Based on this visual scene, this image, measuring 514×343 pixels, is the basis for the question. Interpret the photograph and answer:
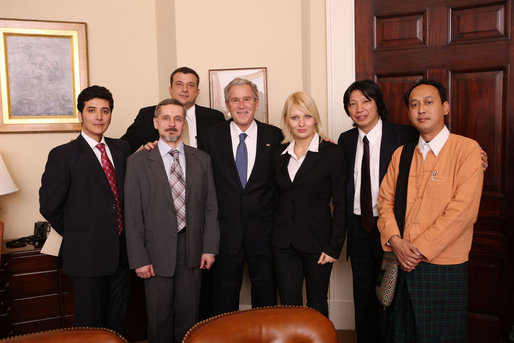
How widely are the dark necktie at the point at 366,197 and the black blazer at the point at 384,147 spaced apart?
0.26 feet

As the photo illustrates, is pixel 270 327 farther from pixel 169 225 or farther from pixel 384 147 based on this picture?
pixel 384 147

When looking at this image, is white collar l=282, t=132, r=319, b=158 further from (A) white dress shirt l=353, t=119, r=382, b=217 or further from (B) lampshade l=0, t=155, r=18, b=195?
(B) lampshade l=0, t=155, r=18, b=195

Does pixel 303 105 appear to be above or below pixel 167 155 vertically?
above

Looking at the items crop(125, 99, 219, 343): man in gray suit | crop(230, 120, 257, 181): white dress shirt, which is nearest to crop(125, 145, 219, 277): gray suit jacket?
crop(125, 99, 219, 343): man in gray suit

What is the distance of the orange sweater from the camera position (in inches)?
74.4

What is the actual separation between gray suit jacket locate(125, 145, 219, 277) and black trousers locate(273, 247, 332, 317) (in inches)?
20.0

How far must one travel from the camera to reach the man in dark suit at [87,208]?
2.10 metres

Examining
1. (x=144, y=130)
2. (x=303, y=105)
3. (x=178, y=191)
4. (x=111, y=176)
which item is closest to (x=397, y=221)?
(x=303, y=105)

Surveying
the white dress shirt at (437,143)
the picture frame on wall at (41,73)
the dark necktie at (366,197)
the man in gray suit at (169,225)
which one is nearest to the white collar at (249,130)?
the man in gray suit at (169,225)

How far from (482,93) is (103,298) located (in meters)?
2.83

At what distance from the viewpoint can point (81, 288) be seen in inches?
83.7

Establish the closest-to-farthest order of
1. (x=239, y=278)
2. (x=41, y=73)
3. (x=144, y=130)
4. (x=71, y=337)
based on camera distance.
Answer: (x=71, y=337) → (x=239, y=278) → (x=144, y=130) → (x=41, y=73)

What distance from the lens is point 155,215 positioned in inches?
87.0

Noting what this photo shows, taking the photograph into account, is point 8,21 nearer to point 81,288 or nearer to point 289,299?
point 81,288
